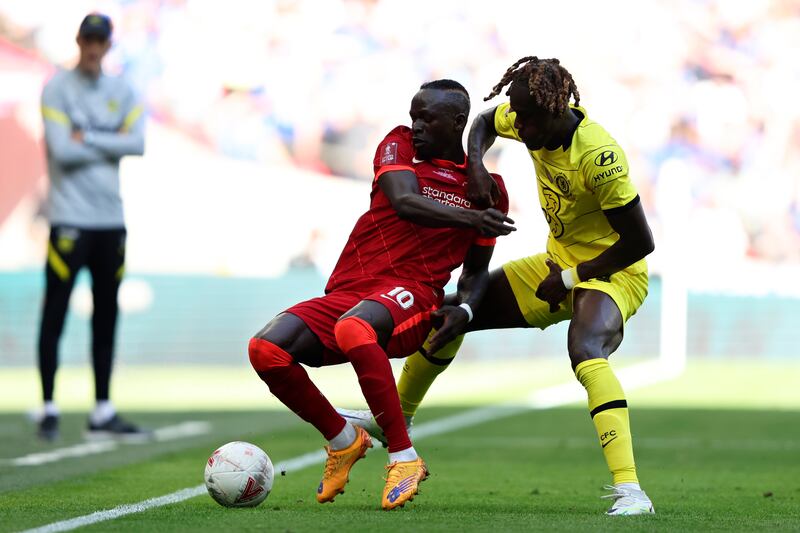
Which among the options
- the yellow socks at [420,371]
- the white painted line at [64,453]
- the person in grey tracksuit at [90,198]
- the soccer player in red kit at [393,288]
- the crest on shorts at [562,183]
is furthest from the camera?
the person in grey tracksuit at [90,198]

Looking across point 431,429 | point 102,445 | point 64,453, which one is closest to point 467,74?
point 431,429

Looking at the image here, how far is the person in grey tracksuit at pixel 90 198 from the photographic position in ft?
28.2

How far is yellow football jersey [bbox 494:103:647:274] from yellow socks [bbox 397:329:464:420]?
2.18ft

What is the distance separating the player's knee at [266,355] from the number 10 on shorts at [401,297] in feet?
1.59

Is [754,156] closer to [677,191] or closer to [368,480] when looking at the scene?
[677,191]

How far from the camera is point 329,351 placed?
17.8 ft

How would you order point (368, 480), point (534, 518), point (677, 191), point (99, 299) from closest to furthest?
point (534, 518) < point (368, 480) < point (99, 299) < point (677, 191)

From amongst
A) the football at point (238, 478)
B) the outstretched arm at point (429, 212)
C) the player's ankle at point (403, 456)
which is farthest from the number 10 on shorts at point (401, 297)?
the football at point (238, 478)

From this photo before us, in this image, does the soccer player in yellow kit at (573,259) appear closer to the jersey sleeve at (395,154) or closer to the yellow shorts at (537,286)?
the yellow shorts at (537,286)

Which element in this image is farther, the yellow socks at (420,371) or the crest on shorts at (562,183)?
the yellow socks at (420,371)

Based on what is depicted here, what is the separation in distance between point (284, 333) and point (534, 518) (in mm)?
1245

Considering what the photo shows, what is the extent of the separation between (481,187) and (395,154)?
381mm

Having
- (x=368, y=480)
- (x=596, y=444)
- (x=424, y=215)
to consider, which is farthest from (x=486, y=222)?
(x=596, y=444)

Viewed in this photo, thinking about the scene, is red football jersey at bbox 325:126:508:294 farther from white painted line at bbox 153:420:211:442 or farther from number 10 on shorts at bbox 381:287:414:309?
white painted line at bbox 153:420:211:442
